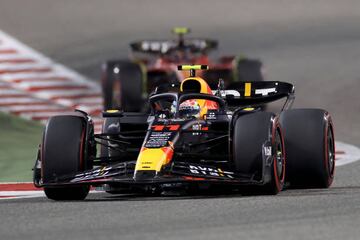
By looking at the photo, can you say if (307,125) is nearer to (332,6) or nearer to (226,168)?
(226,168)

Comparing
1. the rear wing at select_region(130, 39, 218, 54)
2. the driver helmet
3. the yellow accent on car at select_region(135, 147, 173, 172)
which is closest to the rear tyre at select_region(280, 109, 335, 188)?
the driver helmet

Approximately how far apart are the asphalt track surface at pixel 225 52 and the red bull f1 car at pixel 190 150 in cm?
22

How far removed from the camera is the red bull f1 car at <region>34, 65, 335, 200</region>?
11492 mm

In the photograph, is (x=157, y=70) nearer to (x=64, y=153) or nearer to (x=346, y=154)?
(x=346, y=154)

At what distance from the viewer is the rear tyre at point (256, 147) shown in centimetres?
1156

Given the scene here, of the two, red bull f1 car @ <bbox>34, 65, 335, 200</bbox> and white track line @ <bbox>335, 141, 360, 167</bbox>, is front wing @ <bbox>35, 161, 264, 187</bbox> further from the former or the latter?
white track line @ <bbox>335, 141, 360, 167</bbox>

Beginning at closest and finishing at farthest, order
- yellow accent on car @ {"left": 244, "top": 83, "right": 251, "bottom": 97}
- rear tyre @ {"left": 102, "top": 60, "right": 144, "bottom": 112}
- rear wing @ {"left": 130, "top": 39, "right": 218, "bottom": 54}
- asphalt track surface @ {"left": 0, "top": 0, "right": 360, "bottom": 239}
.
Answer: asphalt track surface @ {"left": 0, "top": 0, "right": 360, "bottom": 239} < yellow accent on car @ {"left": 244, "top": 83, "right": 251, "bottom": 97} < rear tyre @ {"left": 102, "top": 60, "right": 144, "bottom": 112} < rear wing @ {"left": 130, "top": 39, "right": 218, "bottom": 54}

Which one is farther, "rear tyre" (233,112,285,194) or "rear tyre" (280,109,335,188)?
"rear tyre" (280,109,335,188)

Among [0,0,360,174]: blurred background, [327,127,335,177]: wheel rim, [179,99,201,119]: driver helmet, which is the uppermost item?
[179,99,201,119]: driver helmet

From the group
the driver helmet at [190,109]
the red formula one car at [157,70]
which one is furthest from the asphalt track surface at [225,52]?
the red formula one car at [157,70]

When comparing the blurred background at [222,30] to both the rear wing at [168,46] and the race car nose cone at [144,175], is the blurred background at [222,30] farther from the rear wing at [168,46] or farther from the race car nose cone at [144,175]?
the race car nose cone at [144,175]

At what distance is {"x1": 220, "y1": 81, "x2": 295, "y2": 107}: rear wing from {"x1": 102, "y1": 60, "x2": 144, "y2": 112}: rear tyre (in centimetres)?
1054

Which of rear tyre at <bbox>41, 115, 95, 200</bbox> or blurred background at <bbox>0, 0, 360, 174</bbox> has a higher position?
rear tyre at <bbox>41, 115, 95, 200</bbox>

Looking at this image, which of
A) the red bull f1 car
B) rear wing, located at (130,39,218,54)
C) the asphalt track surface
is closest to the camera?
the asphalt track surface
